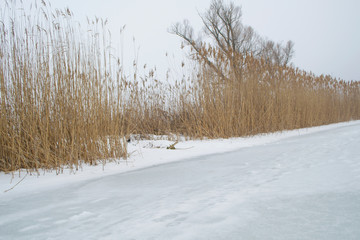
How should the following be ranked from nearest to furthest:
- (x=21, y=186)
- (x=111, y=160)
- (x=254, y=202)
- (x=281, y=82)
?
(x=254, y=202), (x=21, y=186), (x=111, y=160), (x=281, y=82)

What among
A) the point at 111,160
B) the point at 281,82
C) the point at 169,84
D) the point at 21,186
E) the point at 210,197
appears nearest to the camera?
the point at 210,197

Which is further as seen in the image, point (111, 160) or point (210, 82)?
point (210, 82)

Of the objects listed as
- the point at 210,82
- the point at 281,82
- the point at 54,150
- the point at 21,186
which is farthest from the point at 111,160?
the point at 281,82

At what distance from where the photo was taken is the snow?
3.10 feet

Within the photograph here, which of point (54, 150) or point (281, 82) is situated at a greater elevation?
point (281, 82)

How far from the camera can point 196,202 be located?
124cm

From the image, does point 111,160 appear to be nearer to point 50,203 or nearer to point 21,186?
point 21,186

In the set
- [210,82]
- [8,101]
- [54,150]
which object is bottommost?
[54,150]

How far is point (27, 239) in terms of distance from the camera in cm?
98

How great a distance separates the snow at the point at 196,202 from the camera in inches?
37.3

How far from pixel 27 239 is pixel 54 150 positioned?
1.44m

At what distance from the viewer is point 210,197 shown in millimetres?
1300

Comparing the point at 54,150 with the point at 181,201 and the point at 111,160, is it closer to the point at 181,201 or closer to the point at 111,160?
the point at 111,160

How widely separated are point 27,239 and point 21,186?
39.8 inches
